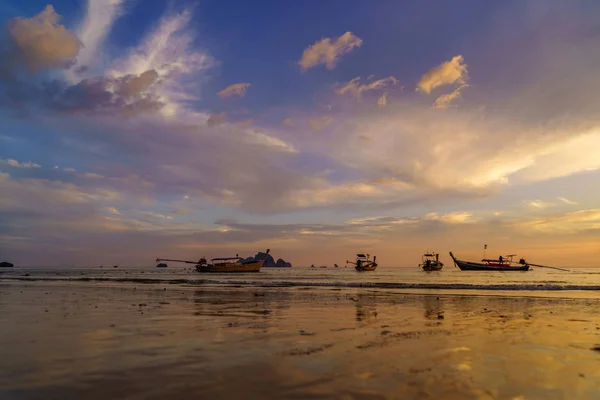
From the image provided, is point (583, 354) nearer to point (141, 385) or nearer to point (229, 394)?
Result: point (229, 394)

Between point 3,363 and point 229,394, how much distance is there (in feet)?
19.6

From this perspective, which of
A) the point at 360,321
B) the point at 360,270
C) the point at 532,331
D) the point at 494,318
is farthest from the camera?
the point at 360,270

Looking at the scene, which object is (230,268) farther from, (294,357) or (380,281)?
(294,357)

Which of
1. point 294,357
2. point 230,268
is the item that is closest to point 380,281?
point 294,357

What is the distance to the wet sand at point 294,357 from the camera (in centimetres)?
737

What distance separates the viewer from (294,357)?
9.88 m

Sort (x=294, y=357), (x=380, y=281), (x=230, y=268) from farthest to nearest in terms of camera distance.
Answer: (x=230, y=268), (x=380, y=281), (x=294, y=357)

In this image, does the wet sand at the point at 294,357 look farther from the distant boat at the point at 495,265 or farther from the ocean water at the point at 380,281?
the distant boat at the point at 495,265

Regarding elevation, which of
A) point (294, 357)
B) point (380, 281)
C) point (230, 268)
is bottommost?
point (230, 268)

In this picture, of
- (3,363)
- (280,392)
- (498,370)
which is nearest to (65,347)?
(3,363)

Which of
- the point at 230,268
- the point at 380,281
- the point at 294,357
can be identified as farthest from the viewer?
the point at 230,268

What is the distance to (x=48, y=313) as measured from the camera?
17766mm

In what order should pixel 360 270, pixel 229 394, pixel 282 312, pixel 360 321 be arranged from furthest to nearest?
pixel 360 270, pixel 282 312, pixel 360 321, pixel 229 394

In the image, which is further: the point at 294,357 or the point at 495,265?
the point at 495,265
